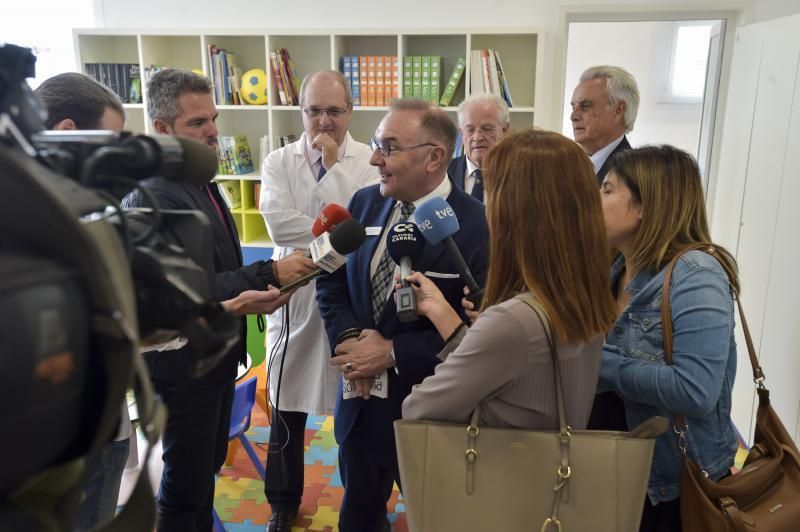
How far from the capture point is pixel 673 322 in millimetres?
1332

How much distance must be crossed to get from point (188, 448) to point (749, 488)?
4.55 ft

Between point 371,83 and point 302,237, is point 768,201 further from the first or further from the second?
point 371,83

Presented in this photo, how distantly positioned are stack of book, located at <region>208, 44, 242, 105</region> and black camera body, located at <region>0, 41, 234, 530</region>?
380 centimetres

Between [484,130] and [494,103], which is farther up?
[494,103]

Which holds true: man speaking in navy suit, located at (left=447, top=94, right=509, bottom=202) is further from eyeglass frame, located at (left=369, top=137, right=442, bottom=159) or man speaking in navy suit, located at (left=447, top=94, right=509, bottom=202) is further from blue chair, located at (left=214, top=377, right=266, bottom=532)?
blue chair, located at (left=214, top=377, right=266, bottom=532)

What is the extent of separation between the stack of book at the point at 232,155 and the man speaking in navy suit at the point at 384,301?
2.55 metres

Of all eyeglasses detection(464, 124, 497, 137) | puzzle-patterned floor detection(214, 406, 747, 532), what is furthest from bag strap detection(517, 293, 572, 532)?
eyeglasses detection(464, 124, 497, 137)

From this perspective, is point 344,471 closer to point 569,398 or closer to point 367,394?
point 367,394

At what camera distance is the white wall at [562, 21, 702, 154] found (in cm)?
603

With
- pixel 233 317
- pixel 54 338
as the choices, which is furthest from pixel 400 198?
pixel 54 338

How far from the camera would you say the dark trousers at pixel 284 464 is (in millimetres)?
2404

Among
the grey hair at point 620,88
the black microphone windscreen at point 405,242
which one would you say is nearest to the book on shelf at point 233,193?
the grey hair at point 620,88

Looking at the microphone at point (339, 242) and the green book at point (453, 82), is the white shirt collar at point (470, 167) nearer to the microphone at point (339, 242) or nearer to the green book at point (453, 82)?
the green book at point (453, 82)

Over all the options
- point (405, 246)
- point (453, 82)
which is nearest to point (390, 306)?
point (405, 246)
